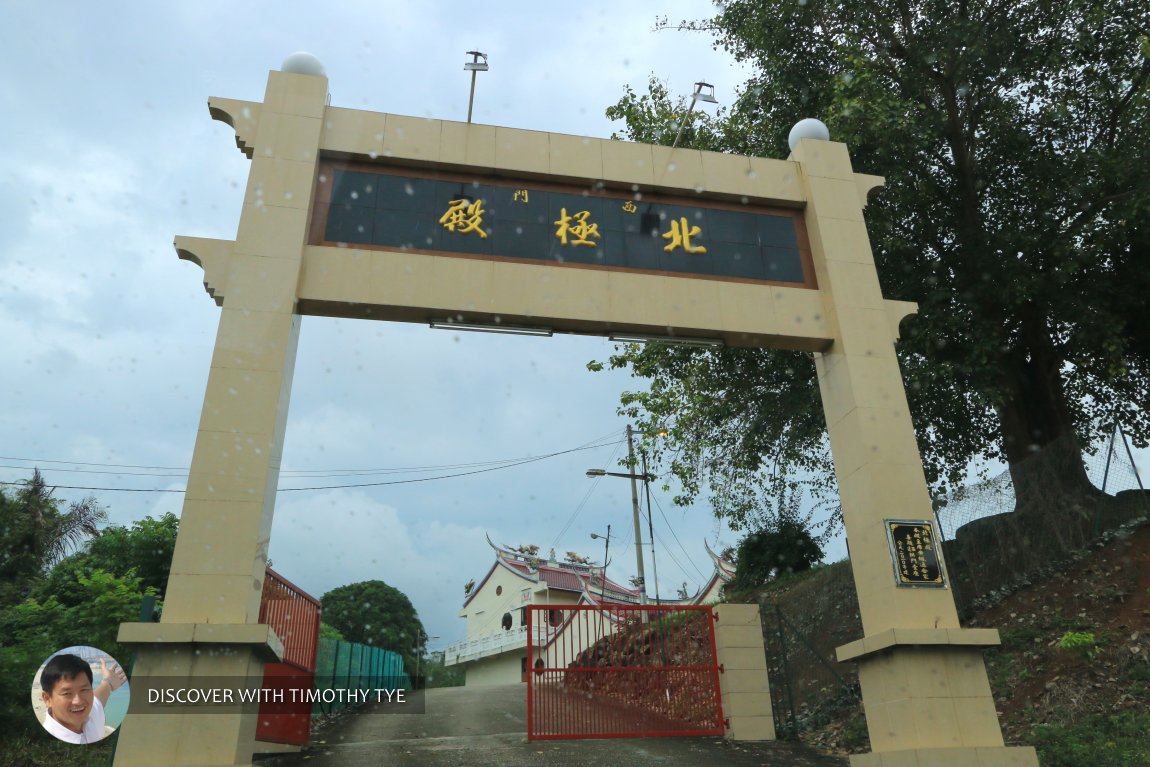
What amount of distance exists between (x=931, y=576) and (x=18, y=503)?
852 inches

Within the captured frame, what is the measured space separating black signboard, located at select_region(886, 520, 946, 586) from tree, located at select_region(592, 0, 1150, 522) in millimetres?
4958

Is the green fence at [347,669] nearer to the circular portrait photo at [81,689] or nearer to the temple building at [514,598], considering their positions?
the circular portrait photo at [81,689]

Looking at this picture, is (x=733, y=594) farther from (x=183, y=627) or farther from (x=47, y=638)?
(x=183, y=627)

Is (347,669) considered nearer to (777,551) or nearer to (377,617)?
(777,551)

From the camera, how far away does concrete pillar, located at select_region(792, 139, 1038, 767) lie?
704 centimetres

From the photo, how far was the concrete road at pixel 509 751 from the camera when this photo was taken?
25.7 feet

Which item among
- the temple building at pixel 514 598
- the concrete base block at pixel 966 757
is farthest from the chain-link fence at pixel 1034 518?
the temple building at pixel 514 598

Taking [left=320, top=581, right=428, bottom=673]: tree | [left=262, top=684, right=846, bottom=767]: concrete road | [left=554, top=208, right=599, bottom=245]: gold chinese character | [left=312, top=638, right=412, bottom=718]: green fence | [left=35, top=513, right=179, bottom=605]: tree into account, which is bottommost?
[left=262, top=684, right=846, bottom=767]: concrete road

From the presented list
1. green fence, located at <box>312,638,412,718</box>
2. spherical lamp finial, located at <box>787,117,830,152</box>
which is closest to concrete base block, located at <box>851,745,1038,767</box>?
spherical lamp finial, located at <box>787,117,830,152</box>

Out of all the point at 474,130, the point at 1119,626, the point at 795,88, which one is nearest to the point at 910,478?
the point at 1119,626

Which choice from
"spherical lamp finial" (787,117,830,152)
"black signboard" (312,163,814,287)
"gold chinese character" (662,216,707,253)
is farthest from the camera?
"spherical lamp finial" (787,117,830,152)

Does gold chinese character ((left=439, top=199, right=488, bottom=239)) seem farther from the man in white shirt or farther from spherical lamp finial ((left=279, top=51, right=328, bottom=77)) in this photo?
the man in white shirt

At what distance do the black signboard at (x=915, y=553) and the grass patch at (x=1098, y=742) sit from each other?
2.03 metres

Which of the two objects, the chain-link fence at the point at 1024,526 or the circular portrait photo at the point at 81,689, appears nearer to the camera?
the circular portrait photo at the point at 81,689
